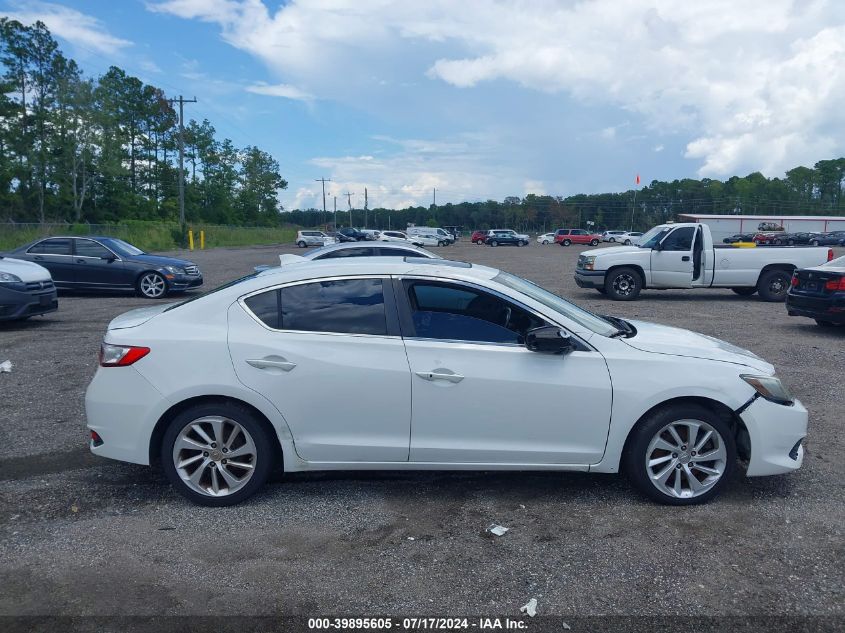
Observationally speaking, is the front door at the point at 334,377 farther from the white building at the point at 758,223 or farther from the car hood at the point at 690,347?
the white building at the point at 758,223

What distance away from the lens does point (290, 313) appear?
4.46m

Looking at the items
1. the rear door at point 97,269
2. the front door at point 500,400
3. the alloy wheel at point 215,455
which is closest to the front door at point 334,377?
the front door at point 500,400

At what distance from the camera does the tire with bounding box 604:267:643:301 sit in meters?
16.5

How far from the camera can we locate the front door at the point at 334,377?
425 centimetres

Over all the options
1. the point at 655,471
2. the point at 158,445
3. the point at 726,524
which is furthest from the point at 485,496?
the point at 158,445

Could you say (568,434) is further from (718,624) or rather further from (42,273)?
(42,273)

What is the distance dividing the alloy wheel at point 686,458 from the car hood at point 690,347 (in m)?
0.46

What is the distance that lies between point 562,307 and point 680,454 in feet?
4.18

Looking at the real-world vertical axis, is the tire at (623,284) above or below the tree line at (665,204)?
below

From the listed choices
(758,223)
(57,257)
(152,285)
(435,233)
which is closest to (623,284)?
(152,285)

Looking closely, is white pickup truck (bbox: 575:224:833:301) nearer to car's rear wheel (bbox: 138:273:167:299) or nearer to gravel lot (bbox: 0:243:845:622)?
car's rear wheel (bbox: 138:273:167:299)

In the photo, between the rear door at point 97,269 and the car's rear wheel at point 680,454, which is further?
the rear door at point 97,269

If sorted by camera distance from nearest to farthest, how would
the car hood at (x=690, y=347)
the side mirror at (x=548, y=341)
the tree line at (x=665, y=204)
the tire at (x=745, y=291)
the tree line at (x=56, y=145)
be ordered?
the side mirror at (x=548, y=341)
the car hood at (x=690, y=347)
the tire at (x=745, y=291)
the tree line at (x=56, y=145)
the tree line at (x=665, y=204)

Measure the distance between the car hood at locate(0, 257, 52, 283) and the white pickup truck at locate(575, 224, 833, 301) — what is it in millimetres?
11822
